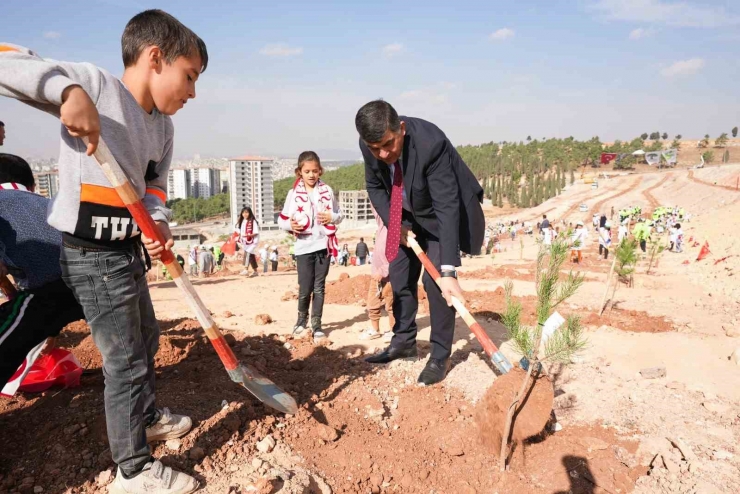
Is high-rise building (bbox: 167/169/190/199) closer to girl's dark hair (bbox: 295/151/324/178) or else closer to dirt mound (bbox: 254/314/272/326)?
dirt mound (bbox: 254/314/272/326)

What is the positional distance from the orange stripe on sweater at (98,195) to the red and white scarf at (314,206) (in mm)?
2660

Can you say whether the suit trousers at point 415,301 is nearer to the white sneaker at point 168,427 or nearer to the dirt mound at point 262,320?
the white sneaker at point 168,427

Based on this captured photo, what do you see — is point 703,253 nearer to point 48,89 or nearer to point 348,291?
point 348,291

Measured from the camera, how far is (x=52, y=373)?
8.94 ft

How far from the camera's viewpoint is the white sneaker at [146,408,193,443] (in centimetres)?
220

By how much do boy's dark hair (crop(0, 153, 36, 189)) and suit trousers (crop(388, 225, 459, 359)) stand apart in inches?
101

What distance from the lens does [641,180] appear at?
55344 millimetres

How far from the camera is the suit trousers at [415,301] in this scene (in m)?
3.39

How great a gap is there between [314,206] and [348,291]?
9.15 ft

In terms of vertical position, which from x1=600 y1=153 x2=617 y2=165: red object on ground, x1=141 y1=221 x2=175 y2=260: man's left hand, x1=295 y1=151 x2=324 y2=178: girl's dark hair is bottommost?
x1=141 y1=221 x2=175 y2=260: man's left hand

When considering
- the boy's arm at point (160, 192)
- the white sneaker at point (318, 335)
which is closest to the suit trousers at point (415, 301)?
the white sneaker at point (318, 335)

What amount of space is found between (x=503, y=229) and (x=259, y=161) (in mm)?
A: 68180

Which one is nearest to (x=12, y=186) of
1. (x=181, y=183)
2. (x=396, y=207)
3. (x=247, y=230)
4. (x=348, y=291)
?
(x=396, y=207)

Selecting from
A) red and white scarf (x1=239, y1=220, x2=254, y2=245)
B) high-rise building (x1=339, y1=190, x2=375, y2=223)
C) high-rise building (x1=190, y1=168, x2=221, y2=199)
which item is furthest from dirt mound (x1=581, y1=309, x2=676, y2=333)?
high-rise building (x1=190, y1=168, x2=221, y2=199)
